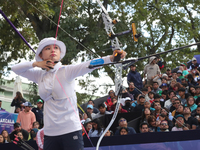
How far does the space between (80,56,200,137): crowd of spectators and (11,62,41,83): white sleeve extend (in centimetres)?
292

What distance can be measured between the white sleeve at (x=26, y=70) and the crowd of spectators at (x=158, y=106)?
2.92 meters

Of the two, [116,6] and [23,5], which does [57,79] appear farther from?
[116,6]

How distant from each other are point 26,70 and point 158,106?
4.16 meters

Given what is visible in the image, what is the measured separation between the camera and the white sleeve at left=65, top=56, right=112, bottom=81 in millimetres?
2559

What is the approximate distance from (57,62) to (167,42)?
50.8 feet

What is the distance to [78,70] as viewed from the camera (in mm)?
2639

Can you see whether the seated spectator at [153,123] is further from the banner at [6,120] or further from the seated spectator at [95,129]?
the banner at [6,120]

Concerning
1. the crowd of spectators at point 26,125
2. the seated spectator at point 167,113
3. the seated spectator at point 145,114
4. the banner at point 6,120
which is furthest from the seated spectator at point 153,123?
the banner at point 6,120

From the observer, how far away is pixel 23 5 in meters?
9.07

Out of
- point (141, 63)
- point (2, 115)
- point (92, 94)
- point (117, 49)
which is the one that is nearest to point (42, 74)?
point (117, 49)

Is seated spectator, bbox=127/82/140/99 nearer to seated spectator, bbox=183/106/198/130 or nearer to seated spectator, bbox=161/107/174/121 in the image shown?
seated spectator, bbox=161/107/174/121

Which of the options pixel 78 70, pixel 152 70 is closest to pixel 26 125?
pixel 152 70

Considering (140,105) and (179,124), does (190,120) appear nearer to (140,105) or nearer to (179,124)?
Answer: (179,124)

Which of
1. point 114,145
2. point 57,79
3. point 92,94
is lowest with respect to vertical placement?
point 114,145
